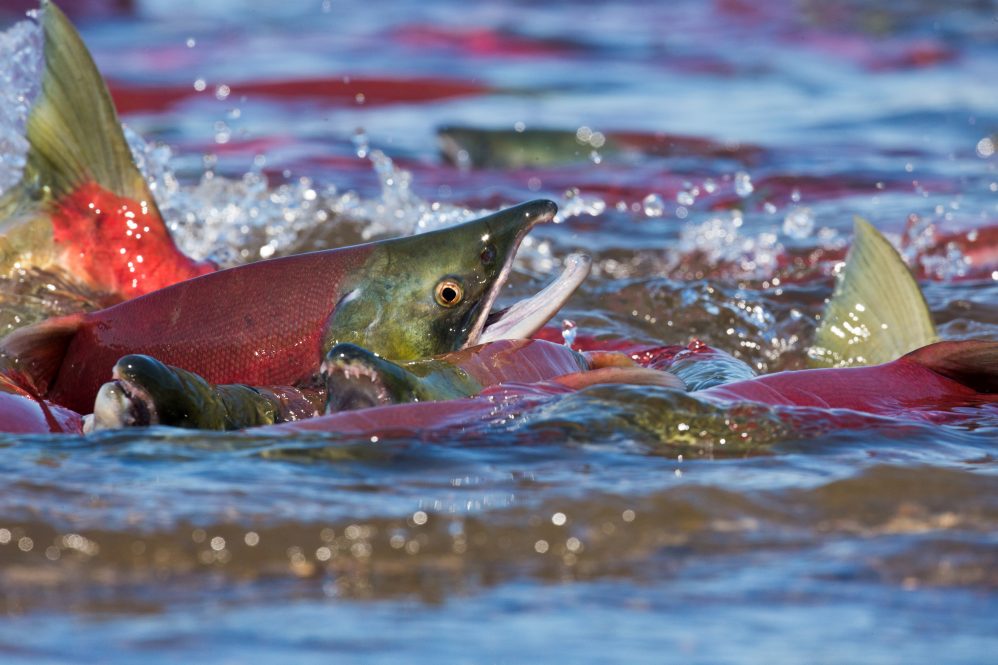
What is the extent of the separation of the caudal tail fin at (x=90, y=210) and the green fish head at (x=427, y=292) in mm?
819

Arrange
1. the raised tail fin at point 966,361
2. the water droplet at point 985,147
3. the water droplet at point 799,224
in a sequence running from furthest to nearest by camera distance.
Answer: the water droplet at point 985,147 < the water droplet at point 799,224 < the raised tail fin at point 966,361

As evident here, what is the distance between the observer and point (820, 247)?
456cm

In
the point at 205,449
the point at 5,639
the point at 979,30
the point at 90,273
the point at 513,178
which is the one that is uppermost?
the point at 979,30

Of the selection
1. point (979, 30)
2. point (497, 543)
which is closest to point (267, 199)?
point (497, 543)

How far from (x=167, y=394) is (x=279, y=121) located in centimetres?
519

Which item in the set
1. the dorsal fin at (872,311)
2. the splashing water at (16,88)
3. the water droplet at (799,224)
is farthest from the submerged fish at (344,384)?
the water droplet at (799,224)

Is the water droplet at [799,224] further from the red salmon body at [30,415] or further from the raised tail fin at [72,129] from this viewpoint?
the red salmon body at [30,415]

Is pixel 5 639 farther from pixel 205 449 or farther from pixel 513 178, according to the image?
pixel 513 178

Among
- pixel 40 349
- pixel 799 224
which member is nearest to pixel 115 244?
pixel 40 349

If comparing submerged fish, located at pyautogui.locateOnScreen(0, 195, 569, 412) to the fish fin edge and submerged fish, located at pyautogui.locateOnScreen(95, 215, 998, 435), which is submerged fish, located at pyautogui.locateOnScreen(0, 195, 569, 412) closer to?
the fish fin edge

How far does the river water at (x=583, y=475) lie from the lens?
5.82 ft

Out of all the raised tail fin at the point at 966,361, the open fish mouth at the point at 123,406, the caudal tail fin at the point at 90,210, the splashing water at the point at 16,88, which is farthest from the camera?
the splashing water at the point at 16,88

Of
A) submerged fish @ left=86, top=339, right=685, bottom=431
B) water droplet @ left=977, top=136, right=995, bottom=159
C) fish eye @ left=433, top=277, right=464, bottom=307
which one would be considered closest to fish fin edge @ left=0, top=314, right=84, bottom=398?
submerged fish @ left=86, top=339, right=685, bottom=431

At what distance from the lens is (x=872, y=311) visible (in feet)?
10.5
